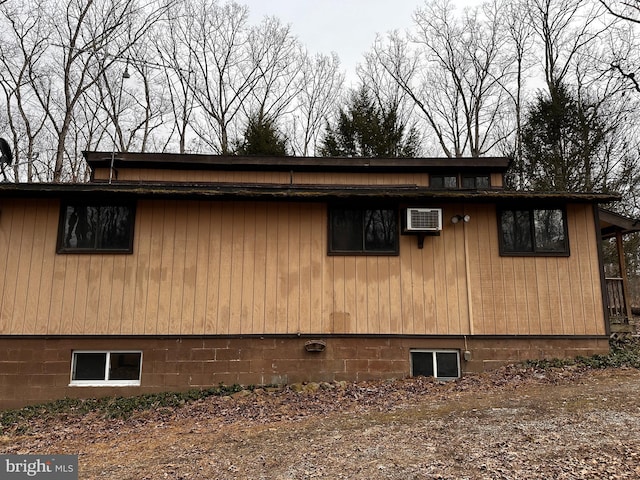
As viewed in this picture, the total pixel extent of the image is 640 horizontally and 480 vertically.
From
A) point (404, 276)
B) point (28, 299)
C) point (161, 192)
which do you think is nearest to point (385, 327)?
point (404, 276)

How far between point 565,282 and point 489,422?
350 cm

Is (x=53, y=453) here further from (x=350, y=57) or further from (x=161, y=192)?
(x=350, y=57)

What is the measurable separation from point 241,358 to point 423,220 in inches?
151

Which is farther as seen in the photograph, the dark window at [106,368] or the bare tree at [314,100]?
the bare tree at [314,100]

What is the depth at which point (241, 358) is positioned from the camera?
271 inches

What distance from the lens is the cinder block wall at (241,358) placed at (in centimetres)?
659

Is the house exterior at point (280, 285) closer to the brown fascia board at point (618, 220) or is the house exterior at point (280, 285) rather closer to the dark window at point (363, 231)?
the dark window at point (363, 231)

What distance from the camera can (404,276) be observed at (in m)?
7.16

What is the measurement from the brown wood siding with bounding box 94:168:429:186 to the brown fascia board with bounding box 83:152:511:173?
0.37 feet

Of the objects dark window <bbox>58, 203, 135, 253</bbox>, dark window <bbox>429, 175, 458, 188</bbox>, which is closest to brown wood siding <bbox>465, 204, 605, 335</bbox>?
dark window <bbox>429, 175, 458, 188</bbox>

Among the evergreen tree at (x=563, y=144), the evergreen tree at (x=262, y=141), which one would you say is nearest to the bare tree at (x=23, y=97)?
the evergreen tree at (x=262, y=141)

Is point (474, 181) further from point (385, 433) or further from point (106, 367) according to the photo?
point (106, 367)

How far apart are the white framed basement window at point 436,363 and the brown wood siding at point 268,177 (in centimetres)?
439

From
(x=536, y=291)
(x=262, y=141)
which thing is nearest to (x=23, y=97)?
(x=262, y=141)
